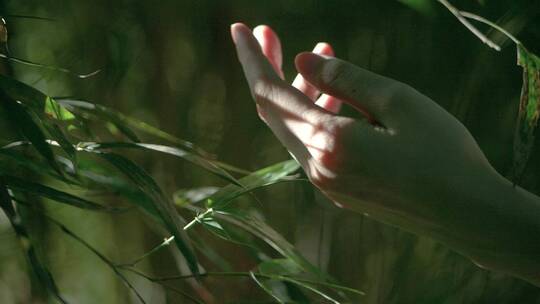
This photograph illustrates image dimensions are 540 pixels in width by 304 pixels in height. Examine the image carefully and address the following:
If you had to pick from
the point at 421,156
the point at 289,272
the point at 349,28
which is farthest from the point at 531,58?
the point at 349,28

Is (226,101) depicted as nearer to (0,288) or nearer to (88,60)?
(88,60)

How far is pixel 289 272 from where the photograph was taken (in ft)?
1.74

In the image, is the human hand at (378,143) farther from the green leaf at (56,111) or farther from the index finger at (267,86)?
the green leaf at (56,111)

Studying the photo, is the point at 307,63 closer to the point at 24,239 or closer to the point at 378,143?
the point at 378,143

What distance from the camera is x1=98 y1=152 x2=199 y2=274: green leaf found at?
389mm

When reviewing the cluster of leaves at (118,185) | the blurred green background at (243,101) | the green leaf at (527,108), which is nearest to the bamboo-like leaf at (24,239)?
the cluster of leaves at (118,185)

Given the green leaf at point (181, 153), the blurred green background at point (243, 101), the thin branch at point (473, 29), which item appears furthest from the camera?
the blurred green background at point (243, 101)

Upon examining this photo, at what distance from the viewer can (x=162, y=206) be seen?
0.39m

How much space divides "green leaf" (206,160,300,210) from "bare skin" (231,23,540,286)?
0.07m

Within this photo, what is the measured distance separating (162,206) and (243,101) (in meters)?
0.63

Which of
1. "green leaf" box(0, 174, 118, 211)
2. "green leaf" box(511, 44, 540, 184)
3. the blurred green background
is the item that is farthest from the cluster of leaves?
the blurred green background

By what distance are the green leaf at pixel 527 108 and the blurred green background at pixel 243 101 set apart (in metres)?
0.61

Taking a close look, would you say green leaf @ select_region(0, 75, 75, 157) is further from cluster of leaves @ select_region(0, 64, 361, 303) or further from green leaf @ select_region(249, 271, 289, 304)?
green leaf @ select_region(249, 271, 289, 304)

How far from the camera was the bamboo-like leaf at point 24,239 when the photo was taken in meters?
0.37
